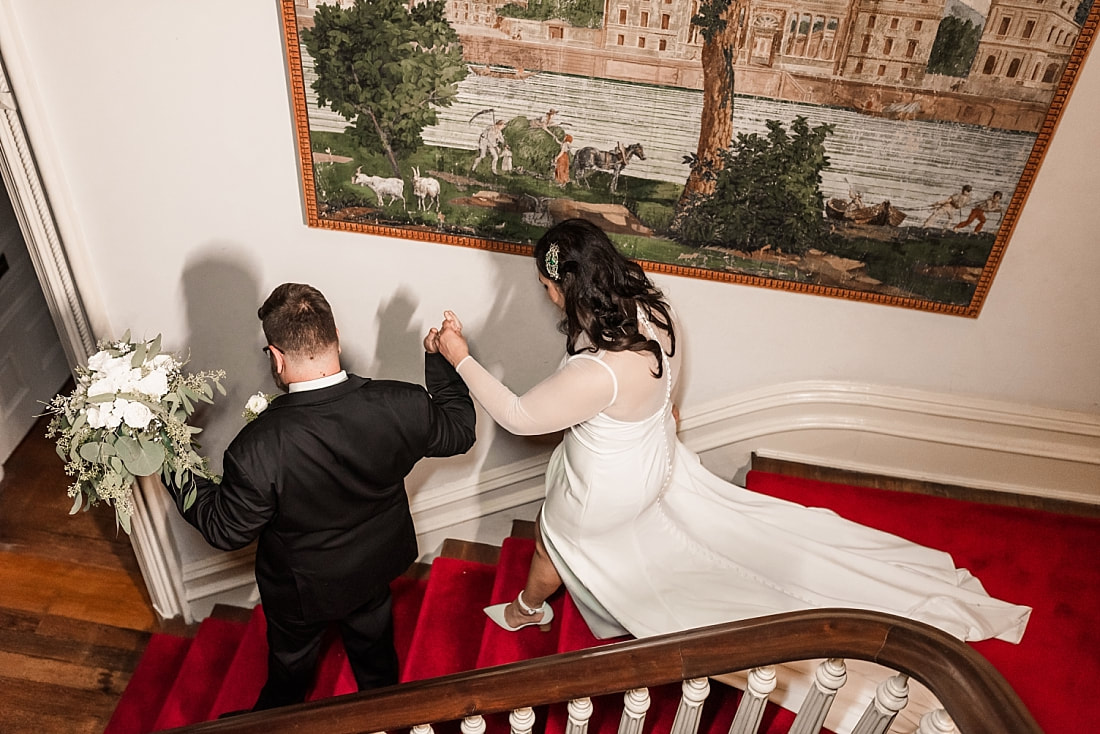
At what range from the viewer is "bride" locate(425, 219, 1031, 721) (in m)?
2.45

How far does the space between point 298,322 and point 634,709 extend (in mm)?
1315

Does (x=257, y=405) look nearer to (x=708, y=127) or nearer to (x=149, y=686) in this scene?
(x=708, y=127)

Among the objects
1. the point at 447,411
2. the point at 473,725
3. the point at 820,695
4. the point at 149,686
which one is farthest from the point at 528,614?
the point at 149,686

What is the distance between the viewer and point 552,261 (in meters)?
2.47

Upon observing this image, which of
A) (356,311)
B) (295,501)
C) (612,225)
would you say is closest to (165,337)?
(356,311)

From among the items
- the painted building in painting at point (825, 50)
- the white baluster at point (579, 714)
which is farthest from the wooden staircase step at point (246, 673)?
the painted building in painting at point (825, 50)

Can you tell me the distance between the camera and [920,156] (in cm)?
258

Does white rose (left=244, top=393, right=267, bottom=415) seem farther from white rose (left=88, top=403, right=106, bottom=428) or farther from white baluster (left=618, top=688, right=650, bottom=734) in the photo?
white baluster (left=618, top=688, right=650, bottom=734)

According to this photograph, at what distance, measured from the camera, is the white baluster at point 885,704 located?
1.65 meters

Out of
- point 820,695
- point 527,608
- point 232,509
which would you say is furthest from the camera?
point 527,608

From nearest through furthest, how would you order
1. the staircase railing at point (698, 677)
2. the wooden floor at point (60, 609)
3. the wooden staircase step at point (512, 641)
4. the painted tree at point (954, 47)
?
the staircase railing at point (698, 677) < the painted tree at point (954, 47) < the wooden staircase step at point (512, 641) < the wooden floor at point (60, 609)

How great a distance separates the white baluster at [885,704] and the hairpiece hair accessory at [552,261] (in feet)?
4.42

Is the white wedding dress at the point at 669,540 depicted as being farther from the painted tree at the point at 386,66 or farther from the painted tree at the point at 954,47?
the painted tree at the point at 954,47

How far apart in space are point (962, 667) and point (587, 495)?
50.2 inches
